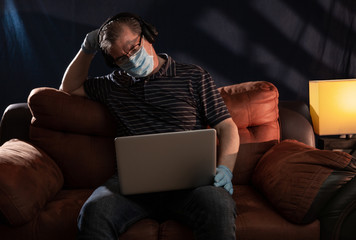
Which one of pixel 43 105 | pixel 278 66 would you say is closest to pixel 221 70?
pixel 278 66

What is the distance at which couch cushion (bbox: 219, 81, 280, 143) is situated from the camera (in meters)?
1.83

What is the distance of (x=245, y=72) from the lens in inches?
95.3

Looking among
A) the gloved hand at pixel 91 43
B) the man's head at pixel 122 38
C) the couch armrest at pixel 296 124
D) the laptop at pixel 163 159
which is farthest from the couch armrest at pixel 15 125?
the couch armrest at pixel 296 124

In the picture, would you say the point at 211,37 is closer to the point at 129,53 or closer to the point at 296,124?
the point at 296,124

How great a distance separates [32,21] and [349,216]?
2.10m

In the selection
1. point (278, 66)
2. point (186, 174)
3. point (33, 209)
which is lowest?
point (33, 209)

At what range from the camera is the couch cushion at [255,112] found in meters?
1.83

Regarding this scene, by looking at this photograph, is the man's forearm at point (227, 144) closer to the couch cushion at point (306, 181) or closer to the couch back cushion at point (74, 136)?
the couch cushion at point (306, 181)

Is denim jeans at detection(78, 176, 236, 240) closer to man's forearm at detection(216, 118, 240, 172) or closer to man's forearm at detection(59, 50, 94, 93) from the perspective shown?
man's forearm at detection(216, 118, 240, 172)

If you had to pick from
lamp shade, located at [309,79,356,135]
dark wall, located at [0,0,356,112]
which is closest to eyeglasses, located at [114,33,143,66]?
dark wall, located at [0,0,356,112]

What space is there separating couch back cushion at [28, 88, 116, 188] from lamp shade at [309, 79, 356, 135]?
3.59ft

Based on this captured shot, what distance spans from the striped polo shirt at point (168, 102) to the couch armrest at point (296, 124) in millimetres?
471

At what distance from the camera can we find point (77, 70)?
5.75 feet

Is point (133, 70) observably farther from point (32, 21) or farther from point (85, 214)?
point (32, 21)
